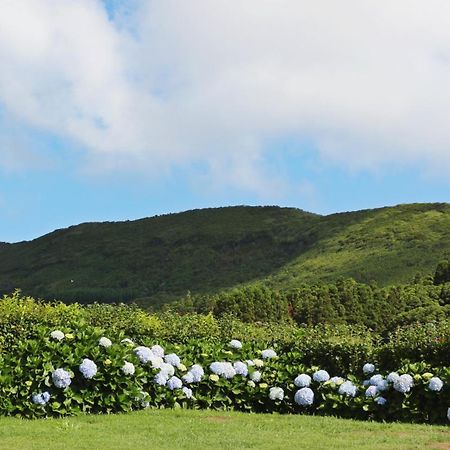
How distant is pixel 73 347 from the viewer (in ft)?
35.7

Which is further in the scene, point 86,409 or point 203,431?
point 86,409

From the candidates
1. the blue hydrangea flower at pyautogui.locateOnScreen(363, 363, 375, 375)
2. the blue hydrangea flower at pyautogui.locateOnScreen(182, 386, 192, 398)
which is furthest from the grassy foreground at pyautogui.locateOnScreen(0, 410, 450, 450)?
the blue hydrangea flower at pyautogui.locateOnScreen(363, 363, 375, 375)

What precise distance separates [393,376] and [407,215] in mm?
38212

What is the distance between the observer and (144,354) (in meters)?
11.4

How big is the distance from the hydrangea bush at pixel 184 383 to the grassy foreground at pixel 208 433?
42 centimetres

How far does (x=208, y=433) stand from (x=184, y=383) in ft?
8.49

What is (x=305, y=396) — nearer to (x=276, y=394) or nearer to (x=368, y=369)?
(x=276, y=394)

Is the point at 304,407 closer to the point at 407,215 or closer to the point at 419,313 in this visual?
the point at 419,313

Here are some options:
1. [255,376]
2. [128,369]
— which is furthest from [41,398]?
[255,376]

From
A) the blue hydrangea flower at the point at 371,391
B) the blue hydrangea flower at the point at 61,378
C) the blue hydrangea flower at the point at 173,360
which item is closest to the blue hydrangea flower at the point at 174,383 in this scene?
the blue hydrangea flower at the point at 173,360

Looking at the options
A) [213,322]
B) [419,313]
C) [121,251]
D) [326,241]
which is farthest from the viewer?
[121,251]

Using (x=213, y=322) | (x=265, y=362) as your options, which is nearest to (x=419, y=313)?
(x=213, y=322)

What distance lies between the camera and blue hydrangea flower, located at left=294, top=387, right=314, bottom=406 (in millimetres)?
11148

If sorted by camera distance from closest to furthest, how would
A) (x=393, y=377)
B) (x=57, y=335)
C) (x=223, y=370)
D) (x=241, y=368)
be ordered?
(x=393, y=377)
(x=57, y=335)
(x=223, y=370)
(x=241, y=368)
